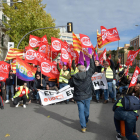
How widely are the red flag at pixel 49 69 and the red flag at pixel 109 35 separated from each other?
9.24ft

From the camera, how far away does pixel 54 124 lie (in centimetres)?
510

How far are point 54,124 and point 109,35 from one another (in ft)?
17.8

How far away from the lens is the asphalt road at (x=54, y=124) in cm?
420

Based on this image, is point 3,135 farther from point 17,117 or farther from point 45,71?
point 45,71

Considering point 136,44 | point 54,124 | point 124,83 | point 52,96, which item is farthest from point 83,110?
point 136,44

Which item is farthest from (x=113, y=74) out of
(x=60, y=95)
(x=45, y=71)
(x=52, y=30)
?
(x=52, y=30)

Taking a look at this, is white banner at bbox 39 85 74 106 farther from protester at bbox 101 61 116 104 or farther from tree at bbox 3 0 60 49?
tree at bbox 3 0 60 49

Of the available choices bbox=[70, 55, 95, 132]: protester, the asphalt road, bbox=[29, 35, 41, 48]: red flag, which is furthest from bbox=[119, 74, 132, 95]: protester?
bbox=[29, 35, 41, 48]: red flag

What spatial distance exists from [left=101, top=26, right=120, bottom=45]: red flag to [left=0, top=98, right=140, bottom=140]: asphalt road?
3.44 meters

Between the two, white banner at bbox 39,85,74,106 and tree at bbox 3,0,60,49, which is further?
tree at bbox 3,0,60,49

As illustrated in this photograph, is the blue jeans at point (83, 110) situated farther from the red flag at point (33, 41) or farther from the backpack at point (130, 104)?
the red flag at point (33, 41)

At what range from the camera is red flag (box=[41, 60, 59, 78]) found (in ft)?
28.2

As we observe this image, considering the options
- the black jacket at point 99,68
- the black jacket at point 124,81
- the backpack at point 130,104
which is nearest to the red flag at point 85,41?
the black jacket at point 99,68

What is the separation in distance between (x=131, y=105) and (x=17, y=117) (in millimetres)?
4025
